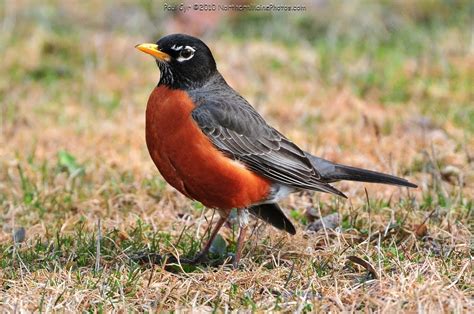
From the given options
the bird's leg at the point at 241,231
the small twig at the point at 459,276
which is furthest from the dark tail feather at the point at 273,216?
the small twig at the point at 459,276

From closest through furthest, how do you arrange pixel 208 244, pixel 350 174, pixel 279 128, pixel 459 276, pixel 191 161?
pixel 459 276 → pixel 191 161 → pixel 208 244 → pixel 350 174 → pixel 279 128

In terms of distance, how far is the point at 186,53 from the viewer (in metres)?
5.46

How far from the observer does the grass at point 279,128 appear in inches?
176

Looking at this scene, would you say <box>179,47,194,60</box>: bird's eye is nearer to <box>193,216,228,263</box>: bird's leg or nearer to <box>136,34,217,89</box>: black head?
<box>136,34,217,89</box>: black head

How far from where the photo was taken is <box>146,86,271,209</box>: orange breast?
5.01m

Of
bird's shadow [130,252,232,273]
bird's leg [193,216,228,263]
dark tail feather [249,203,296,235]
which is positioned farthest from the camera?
dark tail feather [249,203,296,235]

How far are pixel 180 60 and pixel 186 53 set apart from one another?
0.24ft

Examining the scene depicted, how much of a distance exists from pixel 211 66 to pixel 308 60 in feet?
13.2

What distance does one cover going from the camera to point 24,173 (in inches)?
266

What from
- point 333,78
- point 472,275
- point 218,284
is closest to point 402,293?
point 472,275

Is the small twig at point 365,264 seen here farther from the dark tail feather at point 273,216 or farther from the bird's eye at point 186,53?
the bird's eye at point 186,53

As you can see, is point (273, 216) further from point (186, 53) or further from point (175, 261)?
point (186, 53)

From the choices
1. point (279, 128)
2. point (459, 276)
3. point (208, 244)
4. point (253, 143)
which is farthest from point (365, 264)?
point (279, 128)

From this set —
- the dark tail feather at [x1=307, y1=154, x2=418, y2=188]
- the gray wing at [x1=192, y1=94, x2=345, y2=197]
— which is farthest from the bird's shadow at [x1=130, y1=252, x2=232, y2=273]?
the dark tail feather at [x1=307, y1=154, x2=418, y2=188]
